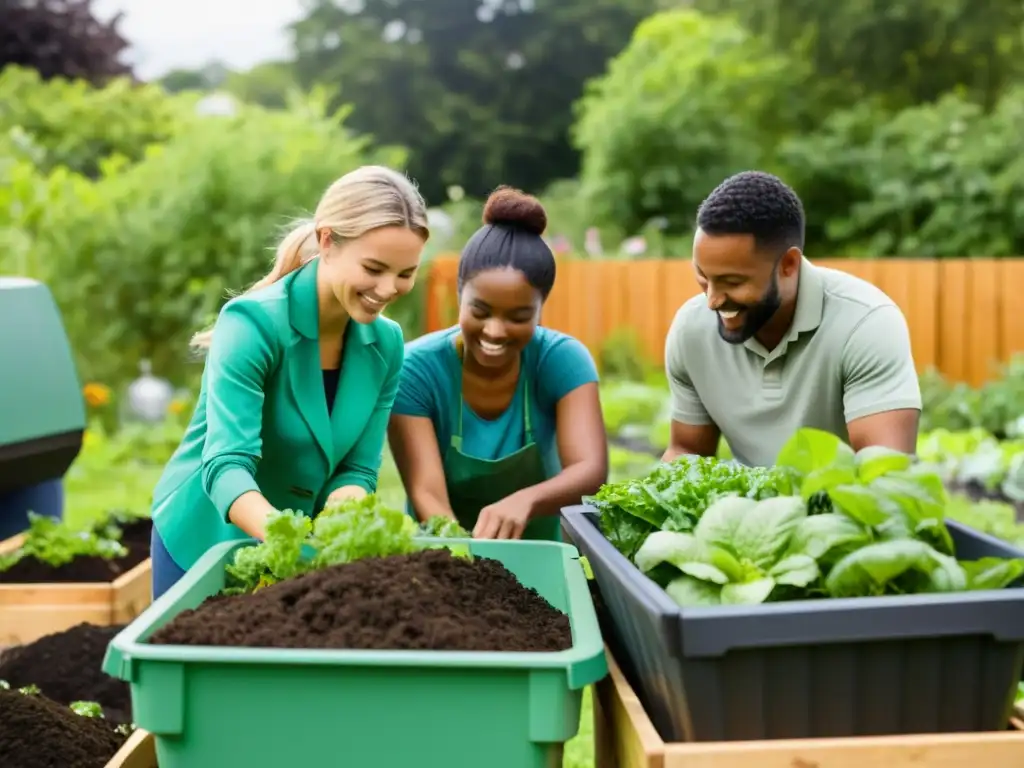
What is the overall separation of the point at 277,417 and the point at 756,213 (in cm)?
115

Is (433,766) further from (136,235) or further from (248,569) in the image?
(136,235)

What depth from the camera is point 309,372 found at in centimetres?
247

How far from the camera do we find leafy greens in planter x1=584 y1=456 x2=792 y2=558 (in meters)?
1.83

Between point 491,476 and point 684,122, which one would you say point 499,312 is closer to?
point 491,476

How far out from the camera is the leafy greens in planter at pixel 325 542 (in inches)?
72.6

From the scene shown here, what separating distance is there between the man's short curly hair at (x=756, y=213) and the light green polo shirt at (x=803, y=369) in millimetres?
174

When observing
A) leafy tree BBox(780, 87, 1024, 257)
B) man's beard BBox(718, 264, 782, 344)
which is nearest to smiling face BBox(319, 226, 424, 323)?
man's beard BBox(718, 264, 782, 344)

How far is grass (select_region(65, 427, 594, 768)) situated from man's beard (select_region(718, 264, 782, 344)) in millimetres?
3526

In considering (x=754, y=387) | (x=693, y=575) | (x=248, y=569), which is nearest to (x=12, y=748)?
(x=248, y=569)

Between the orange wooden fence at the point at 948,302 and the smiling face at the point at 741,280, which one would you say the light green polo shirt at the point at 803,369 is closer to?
the smiling face at the point at 741,280

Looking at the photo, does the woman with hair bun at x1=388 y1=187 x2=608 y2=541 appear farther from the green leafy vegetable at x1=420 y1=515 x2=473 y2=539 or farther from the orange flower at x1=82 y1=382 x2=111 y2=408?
the orange flower at x1=82 y1=382 x2=111 y2=408

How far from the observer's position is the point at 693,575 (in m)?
1.63

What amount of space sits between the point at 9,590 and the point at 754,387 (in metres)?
2.50

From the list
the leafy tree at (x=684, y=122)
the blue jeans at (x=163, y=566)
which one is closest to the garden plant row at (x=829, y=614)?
the blue jeans at (x=163, y=566)
